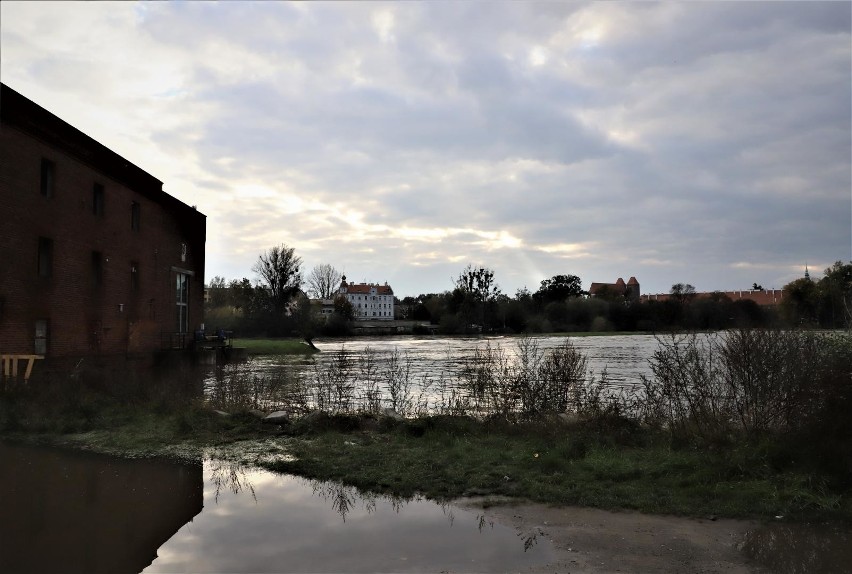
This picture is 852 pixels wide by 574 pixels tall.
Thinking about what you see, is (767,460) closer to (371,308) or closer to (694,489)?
(694,489)

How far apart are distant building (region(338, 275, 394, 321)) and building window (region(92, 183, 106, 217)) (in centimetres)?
14724

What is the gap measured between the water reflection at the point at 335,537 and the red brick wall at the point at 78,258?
19743mm

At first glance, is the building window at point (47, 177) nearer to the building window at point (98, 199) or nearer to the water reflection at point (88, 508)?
the building window at point (98, 199)

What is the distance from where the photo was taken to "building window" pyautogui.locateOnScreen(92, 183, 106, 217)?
2931 centimetres

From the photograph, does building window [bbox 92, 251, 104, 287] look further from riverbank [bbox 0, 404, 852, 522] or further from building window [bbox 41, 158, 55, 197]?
riverbank [bbox 0, 404, 852, 522]

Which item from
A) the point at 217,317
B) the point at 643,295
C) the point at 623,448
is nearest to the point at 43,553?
the point at 623,448

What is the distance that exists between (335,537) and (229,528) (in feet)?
4.12

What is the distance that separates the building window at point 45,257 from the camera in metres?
25.0

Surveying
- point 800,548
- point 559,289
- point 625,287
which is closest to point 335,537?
point 800,548

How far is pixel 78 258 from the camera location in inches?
1077

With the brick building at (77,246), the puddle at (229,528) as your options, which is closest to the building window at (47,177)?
the brick building at (77,246)

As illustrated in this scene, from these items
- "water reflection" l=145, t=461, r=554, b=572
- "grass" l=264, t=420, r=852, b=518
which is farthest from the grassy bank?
"water reflection" l=145, t=461, r=554, b=572

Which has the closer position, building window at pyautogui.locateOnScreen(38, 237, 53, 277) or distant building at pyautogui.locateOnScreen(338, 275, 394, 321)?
building window at pyautogui.locateOnScreen(38, 237, 53, 277)

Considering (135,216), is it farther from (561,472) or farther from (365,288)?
(365,288)
